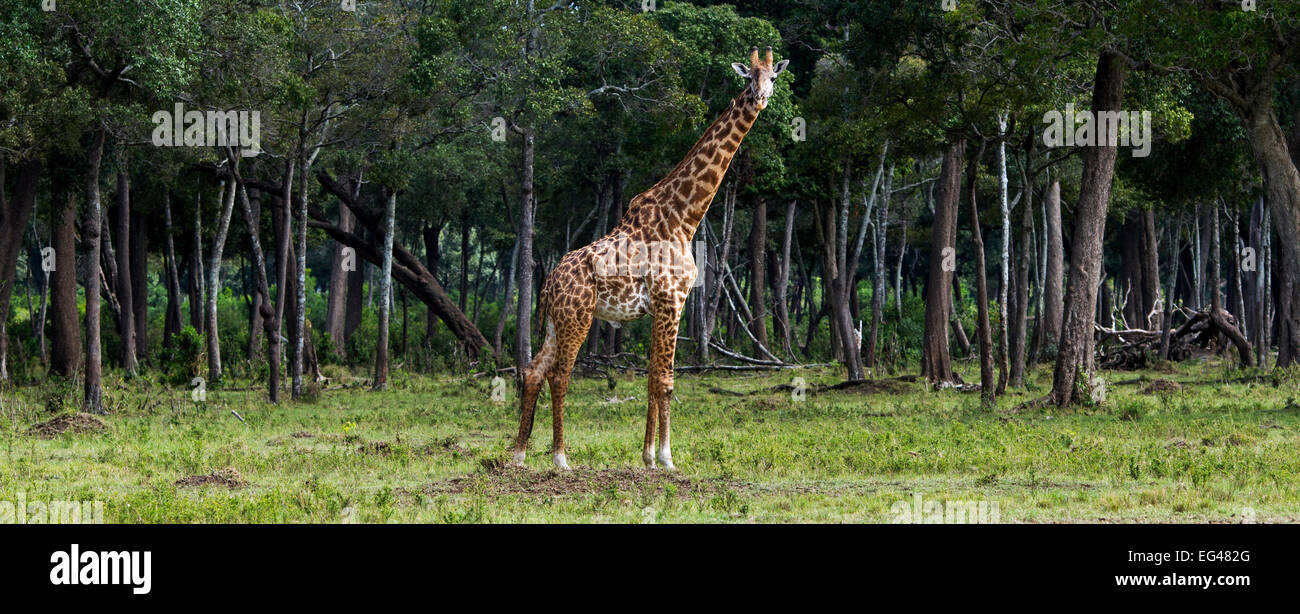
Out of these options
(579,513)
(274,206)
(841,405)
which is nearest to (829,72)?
(841,405)

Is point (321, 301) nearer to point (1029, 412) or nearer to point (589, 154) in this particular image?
point (589, 154)

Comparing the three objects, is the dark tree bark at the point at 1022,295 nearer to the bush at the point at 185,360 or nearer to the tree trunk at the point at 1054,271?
the tree trunk at the point at 1054,271

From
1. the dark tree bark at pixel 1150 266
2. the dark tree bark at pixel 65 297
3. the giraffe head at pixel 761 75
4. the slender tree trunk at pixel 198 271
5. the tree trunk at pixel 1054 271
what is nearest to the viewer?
the giraffe head at pixel 761 75

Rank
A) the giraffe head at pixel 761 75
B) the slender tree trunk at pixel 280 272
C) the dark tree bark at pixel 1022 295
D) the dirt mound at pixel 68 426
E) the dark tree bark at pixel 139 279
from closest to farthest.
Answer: the giraffe head at pixel 761 75 < the dirt mound at pixel 68 426 < the dark tree bark at pixel 1022 295 < the slender tree trunk at pixel 280 272 < the dark tree bark at pixel 139 279

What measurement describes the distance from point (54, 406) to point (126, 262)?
911cm

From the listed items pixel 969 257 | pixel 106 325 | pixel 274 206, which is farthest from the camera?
pixel 969 257

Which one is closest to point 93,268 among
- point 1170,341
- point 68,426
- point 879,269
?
point 68,426

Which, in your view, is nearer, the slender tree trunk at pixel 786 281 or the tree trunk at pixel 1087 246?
the tree trunk at pixel 1087 246

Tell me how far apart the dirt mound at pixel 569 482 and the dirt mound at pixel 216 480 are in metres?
2.09

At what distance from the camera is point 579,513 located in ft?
37.3

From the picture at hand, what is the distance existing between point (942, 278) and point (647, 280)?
1643cm

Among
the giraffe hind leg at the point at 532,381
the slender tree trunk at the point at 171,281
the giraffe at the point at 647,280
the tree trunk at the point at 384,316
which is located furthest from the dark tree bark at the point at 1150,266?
the giraffe hind leg at the point at 532,381

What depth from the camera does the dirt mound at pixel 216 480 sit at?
1339 cm

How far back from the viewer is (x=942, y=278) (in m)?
29.0
